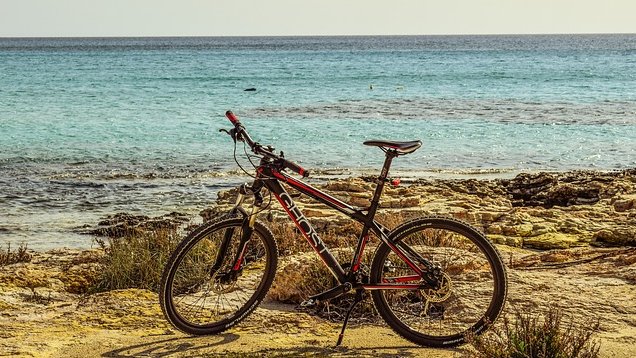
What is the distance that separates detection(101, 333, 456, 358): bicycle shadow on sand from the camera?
18.4 feet

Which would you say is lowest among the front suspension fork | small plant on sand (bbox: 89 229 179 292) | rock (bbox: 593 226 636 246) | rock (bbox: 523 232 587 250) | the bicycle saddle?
small plant on sand (bbox: 89 229 179 292)

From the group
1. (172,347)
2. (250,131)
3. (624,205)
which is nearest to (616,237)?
(624,205)

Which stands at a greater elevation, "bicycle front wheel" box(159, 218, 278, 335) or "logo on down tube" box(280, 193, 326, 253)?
"logo on down tube" box(280, 193, 326, 253)

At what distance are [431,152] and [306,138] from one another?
4.38 meters

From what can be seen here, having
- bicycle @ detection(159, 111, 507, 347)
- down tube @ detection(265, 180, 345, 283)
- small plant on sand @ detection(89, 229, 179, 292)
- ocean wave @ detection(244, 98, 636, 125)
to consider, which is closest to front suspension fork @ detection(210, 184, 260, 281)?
bicycle @ detection(159, 111, 507, 347)

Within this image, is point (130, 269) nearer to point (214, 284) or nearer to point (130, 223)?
point (214, 284)

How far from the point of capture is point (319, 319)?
643 cm

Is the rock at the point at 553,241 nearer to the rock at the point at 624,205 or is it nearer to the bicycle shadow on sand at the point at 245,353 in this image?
the rock at the point at 624,205

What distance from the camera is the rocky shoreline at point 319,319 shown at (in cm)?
578

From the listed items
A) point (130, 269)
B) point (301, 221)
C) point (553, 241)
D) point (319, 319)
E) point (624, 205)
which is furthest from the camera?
point (624, 205)

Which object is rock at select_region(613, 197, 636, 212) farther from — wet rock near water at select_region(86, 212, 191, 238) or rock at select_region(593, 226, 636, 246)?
wet rock near water at select_region(86, 212, 191, 238)

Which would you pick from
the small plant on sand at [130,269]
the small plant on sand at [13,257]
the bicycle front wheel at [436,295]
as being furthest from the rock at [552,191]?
the bicycle front wheel at [436,295]

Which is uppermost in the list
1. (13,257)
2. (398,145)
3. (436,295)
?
(398,145)

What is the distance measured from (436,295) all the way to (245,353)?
4.26 feet
